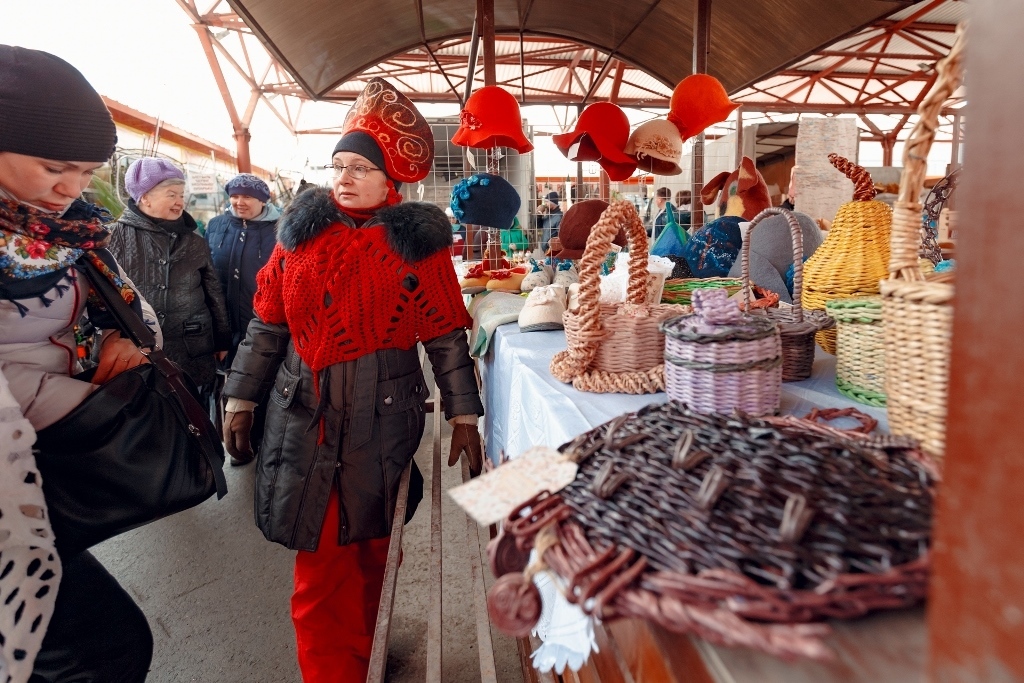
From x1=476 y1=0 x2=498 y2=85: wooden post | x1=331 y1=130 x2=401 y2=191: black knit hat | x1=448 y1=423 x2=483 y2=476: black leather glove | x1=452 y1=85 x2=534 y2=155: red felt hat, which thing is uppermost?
x1=476 y1=0 x2=498 y2=85: wooden post

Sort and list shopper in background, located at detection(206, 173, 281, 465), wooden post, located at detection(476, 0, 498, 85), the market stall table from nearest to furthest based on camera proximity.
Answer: the market stall table → shopper in background, located at detection(206, 173, 281, 465) → wooden post, located at detection(476, 0, 498, 85)

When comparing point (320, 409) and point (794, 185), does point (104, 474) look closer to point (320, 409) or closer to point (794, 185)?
point (320, 409)

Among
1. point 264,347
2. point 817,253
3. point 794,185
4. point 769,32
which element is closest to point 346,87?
point 769,32

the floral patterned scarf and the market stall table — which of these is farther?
the floral patterned scarf

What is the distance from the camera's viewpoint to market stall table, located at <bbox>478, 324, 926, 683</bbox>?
0.39 m

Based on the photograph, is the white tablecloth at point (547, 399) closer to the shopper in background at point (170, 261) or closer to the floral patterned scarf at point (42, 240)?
the floral patterned scarf at point (42, 240)

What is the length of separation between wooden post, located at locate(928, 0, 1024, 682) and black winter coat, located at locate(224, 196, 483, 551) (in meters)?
1.41

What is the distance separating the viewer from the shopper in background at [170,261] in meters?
2.71

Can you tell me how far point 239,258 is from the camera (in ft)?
10.6

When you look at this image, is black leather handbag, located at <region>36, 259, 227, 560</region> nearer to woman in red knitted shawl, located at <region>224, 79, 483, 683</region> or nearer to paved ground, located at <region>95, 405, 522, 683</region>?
woman in red knitted shawl, located at <region>224, 79, 483, 683</region>

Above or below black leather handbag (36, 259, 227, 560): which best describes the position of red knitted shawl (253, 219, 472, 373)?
above

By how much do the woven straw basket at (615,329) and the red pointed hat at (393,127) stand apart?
0.77 meters

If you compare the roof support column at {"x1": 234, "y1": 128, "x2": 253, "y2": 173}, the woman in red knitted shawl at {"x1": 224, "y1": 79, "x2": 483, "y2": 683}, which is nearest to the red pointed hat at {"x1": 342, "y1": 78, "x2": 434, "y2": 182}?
the woman in red knitted shawl at {"x1": 224, "y1": 79, "x2": 483, "y2": 683}

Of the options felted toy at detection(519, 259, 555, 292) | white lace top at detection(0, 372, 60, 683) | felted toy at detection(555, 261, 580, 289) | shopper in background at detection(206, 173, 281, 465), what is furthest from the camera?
shopper in background at detection(206, 173, 281, 465)
